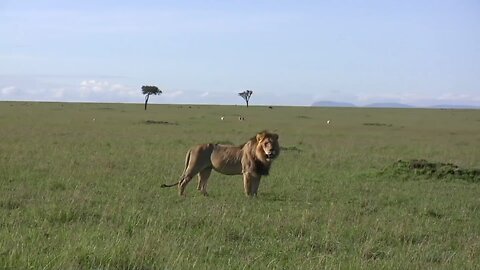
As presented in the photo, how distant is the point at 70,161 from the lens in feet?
52.2

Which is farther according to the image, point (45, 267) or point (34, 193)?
point (34, 193)

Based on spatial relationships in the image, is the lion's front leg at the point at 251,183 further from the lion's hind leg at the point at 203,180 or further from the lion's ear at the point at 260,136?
the lion's hind leg at the point at 203,180

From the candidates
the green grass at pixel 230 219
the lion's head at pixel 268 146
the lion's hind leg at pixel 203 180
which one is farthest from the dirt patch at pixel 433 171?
the lion's hind leg at pixel 203 180

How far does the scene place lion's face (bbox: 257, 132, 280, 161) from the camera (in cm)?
1067

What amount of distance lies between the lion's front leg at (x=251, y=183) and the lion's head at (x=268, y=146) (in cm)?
38

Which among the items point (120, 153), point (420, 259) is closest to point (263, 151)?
point (420, 259)

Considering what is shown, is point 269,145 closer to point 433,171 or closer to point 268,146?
point 268,146

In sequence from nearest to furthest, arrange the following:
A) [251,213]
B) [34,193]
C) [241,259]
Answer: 1. [241,259]
2. [251,213]
3. [34,193]

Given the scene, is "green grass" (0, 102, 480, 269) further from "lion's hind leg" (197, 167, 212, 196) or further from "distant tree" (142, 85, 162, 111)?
"distant tree" (142, 85, 162, 111)

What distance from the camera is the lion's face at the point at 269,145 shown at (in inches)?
420

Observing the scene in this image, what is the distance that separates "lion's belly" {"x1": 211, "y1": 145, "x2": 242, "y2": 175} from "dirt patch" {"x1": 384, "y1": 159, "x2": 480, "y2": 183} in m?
5.22

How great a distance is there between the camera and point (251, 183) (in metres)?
11.0

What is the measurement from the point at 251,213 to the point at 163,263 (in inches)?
137

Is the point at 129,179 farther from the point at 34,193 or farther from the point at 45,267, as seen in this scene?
the point at 45,267
